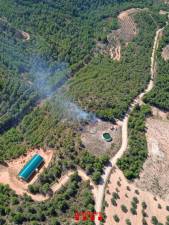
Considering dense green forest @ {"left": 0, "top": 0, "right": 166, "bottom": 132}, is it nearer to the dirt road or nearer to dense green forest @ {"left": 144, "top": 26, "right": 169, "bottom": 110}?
the dirt road

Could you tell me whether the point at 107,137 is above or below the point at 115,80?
above

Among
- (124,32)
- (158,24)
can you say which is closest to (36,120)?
(124,32)

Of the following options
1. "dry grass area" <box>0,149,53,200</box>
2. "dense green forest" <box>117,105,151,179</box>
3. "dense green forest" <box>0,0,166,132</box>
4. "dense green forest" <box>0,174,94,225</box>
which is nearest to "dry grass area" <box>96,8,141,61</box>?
"dense green forest" <box>0,0,166,132</box>

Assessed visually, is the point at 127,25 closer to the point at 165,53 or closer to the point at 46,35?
the point at 165,53

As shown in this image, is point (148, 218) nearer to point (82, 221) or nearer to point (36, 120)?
point (82, 221)
